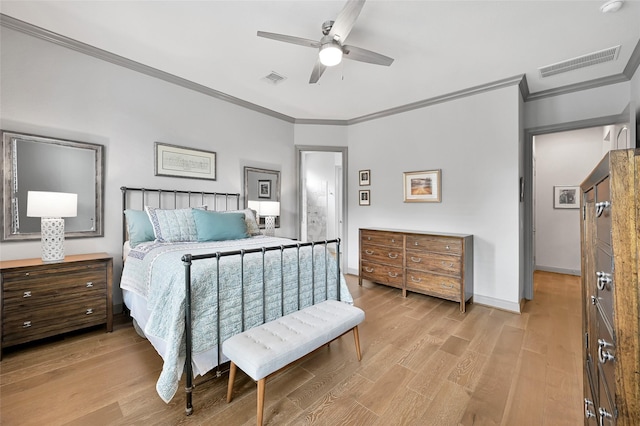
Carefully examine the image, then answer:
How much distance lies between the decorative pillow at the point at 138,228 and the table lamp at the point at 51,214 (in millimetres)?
471

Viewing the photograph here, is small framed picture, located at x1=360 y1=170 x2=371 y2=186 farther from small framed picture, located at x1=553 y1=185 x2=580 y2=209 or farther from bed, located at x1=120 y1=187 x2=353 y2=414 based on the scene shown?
small framed picture, located at x1=553 y1=185 x2=580 y2=209

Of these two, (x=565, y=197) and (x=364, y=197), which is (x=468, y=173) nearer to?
(x=364, y=197)

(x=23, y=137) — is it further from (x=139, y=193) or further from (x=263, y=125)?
(x=263, y=125)

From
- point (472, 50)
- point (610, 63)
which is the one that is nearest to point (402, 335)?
point (472, 50)

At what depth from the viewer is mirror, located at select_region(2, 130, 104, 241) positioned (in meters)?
2.46

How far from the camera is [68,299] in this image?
2.45 m

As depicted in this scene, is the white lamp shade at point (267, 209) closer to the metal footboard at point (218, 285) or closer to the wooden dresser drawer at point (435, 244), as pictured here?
the metal footboard at point (218, 285)

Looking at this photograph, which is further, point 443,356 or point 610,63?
point 610,63

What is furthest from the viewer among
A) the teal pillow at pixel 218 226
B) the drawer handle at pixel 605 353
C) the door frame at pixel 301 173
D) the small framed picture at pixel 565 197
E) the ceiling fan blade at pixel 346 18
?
the small framed picture at pixel 565 197

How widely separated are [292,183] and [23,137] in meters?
3.34

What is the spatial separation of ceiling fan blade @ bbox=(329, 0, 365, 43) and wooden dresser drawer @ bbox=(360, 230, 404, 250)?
2.69m

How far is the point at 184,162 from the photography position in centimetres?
358

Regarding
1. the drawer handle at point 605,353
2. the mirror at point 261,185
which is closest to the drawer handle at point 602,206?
the drawer handle at point 605,353

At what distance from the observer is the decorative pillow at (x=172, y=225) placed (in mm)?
2842
